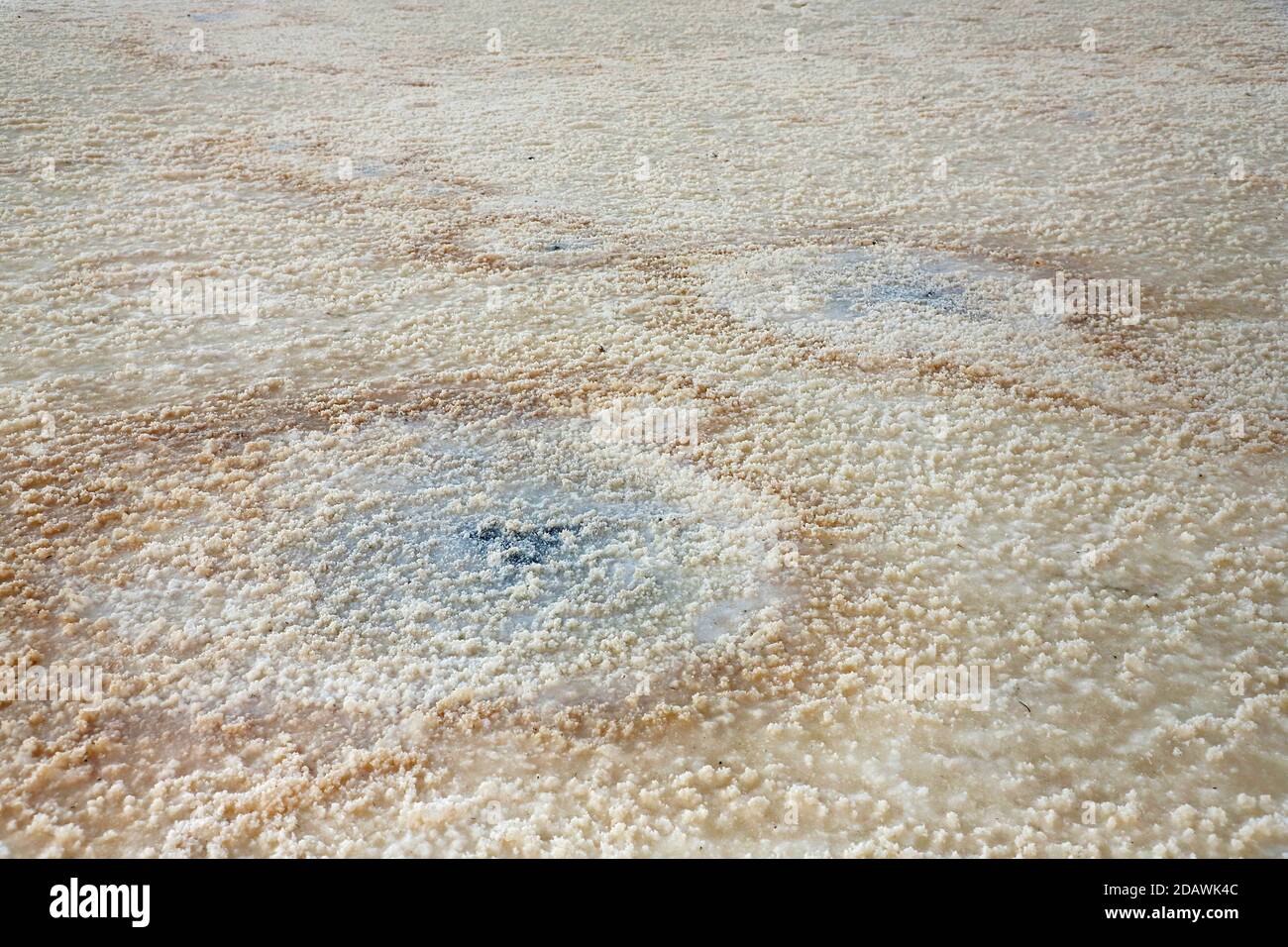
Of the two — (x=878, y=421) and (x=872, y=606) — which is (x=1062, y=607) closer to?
(x=872, y=606)

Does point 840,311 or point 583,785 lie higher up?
point 840,311

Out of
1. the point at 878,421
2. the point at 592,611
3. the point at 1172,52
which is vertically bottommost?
the point at 592,611

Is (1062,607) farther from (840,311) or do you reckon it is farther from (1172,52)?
(1172,52)

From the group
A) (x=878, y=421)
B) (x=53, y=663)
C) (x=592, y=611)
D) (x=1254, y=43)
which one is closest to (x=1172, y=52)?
(x=1254, y=43)

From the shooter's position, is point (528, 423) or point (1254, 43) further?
point (1254, 43)

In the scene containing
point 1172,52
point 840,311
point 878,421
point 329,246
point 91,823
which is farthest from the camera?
point 1172,52

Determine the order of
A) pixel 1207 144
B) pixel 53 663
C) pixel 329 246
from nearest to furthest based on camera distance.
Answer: pixel 53 663 → pixel 329 246 → pixel 1207 144
